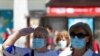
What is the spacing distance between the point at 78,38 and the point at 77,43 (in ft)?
0.41

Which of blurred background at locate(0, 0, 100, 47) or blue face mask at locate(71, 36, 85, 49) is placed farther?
blurred background at locate(0, 0, 100, 47)

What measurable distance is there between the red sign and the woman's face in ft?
41.8

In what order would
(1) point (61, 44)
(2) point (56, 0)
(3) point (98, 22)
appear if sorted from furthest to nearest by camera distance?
(2) point (56, 0)
(3) point (98, 22)
(1) point (61, 44)

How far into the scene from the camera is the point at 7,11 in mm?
19078

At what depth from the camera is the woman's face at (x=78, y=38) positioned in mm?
4652

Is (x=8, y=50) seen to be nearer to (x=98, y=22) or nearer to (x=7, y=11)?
(x=98, y=22)

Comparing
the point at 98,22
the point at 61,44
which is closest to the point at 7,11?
the point at 98,22

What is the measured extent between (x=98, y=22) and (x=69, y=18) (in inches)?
45.6

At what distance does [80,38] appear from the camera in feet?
15.7

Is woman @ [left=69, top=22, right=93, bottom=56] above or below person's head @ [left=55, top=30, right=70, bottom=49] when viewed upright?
above

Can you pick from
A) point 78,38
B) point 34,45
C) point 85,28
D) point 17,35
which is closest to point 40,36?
point 34,45

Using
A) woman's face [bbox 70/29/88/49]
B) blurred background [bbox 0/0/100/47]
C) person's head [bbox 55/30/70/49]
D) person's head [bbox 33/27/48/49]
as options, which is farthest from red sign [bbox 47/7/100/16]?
woman's face [bbox 70/29/88/49]

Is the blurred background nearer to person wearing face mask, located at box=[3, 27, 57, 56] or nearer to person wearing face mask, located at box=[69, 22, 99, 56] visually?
person wearing face mask, located at box=[3, 27, 57, 56]

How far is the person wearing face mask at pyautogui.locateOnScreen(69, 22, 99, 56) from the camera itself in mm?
4602
